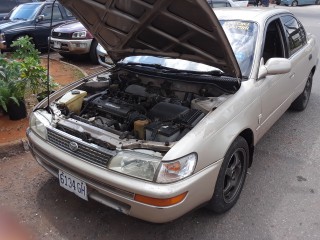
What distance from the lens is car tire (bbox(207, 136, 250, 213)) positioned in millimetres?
2594

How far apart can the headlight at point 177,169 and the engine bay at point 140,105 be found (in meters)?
0.29

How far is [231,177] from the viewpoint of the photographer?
2859 mm

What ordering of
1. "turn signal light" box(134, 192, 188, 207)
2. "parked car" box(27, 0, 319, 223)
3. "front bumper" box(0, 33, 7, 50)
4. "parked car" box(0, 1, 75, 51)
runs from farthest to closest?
"parked car" box(0, 1, 75, 51) < "front bumper" box(0, 33, 7, 50) < "parked car" box(27, 0, 319, 223) < "turn signal light" box(134, 192, 188, 207)

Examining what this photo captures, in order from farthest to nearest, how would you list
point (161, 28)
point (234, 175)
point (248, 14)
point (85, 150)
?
point (248, 14)
point (234, 175)
point (161, 28)
point (85, 150)

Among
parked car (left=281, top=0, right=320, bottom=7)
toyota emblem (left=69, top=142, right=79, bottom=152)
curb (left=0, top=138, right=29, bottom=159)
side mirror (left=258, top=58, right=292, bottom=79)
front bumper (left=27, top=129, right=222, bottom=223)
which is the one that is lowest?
parked car (left=281, top=0, right=320, bottom=7)

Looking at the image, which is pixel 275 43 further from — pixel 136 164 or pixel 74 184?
pixel 74 184

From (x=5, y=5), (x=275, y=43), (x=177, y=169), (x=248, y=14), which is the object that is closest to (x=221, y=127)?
(x=177, y=169)

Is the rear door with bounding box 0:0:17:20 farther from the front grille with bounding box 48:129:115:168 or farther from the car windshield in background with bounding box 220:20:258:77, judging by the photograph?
the front grille with bounding box 48:129:115:168

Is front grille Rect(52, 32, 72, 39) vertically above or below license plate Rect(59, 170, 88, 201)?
below

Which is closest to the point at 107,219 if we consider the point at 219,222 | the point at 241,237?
the point at 219,222

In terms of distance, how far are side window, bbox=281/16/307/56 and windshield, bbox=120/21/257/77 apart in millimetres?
856

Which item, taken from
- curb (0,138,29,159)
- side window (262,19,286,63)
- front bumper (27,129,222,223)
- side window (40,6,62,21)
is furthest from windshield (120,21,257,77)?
side window (40,6,62,21)

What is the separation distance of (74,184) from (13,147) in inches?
67.7

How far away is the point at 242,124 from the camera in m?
2.79
